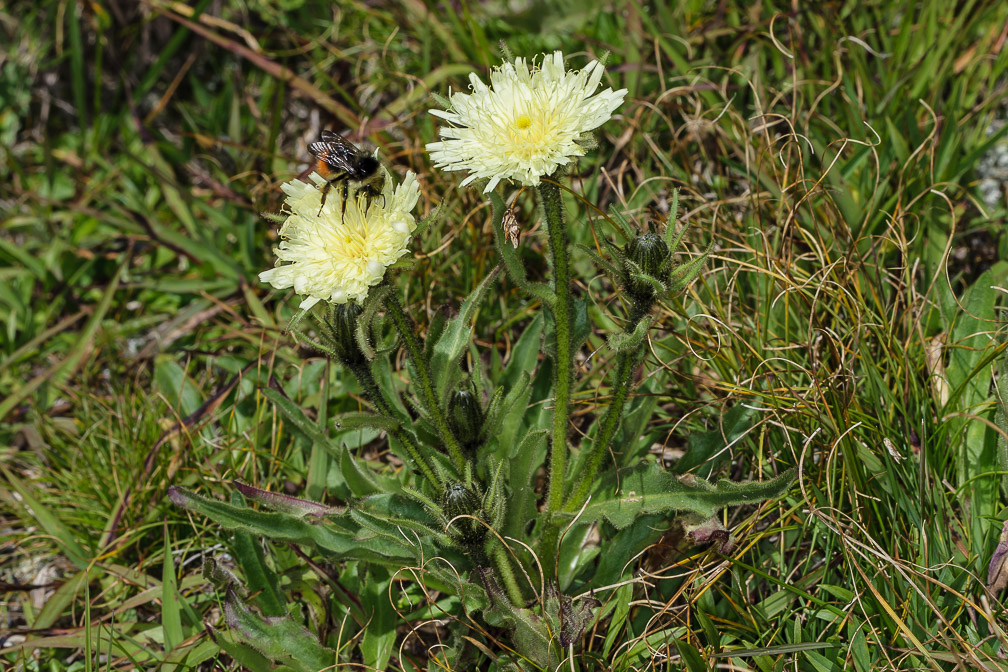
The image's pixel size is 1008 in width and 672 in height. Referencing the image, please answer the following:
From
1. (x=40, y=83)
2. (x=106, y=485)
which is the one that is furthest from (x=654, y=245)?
(x=40, y=83)

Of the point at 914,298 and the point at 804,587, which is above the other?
the point at 914,298

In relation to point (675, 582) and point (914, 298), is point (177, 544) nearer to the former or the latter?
point (675, 582)

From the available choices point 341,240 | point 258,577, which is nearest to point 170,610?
point 258,577

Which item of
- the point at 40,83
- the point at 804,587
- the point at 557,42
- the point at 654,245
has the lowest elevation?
the point at 804,587

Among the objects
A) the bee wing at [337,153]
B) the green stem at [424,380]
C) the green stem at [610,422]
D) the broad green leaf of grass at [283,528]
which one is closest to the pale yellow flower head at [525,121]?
the bee wing at [337,153]

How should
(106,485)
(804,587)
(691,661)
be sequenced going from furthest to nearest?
1. (106,485)
2. (804,587)
3. (691,661)

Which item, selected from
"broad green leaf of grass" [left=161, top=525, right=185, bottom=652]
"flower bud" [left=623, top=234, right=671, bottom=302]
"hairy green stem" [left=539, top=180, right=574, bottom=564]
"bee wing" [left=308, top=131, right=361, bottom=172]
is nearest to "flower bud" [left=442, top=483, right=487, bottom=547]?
"hairy green stem" [left=539, top=180, right=574, bottom=564]

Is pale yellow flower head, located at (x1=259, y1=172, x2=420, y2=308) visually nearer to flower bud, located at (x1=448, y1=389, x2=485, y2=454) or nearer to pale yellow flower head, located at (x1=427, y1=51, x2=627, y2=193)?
pale yellow flower head, located at (x1=427, y1=51, x2=627, y2=193)

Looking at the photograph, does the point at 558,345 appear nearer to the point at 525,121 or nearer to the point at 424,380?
the point at 424,380
